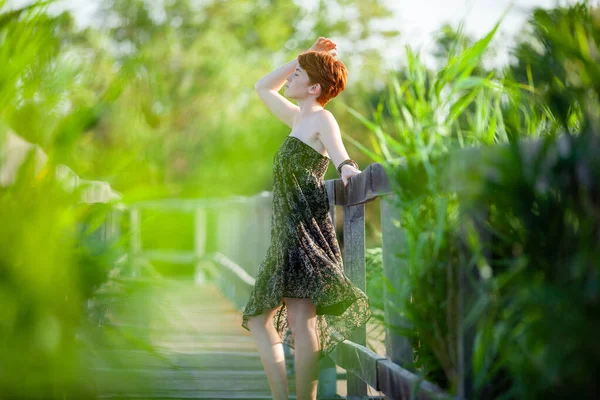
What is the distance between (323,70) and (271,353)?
1.08 meters

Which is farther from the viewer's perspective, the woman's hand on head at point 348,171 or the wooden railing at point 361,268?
the woman's hand on head at point 348,171

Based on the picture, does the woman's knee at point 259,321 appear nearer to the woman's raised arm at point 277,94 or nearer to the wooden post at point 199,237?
the woman's raised arm at point 277,94

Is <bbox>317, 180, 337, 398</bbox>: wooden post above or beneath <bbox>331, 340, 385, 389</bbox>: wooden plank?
beneath

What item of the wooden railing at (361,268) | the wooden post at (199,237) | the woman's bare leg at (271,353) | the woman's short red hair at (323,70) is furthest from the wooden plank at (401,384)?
the wooden post at (199,237)

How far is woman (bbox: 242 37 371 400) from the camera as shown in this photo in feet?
9.51

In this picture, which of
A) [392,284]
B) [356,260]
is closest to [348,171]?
[356,260]

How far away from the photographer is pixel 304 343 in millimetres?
2928

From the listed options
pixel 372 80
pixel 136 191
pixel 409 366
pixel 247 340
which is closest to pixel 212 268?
pixel 247 340

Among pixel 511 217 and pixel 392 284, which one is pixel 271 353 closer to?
pixel 392 284

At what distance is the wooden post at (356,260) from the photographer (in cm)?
307

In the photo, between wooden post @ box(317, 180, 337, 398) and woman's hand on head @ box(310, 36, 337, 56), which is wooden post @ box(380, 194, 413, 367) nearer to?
woman's hand on head @ box(310, 36, 337, 56)

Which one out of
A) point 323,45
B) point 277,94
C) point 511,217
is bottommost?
point 511,217

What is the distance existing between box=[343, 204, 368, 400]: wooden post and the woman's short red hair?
1.49 ft

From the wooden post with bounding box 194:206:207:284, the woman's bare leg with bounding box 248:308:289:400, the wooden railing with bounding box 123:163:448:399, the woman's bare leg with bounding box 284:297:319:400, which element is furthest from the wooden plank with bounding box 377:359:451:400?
the wooden post with bounding box 194:206:207:284
